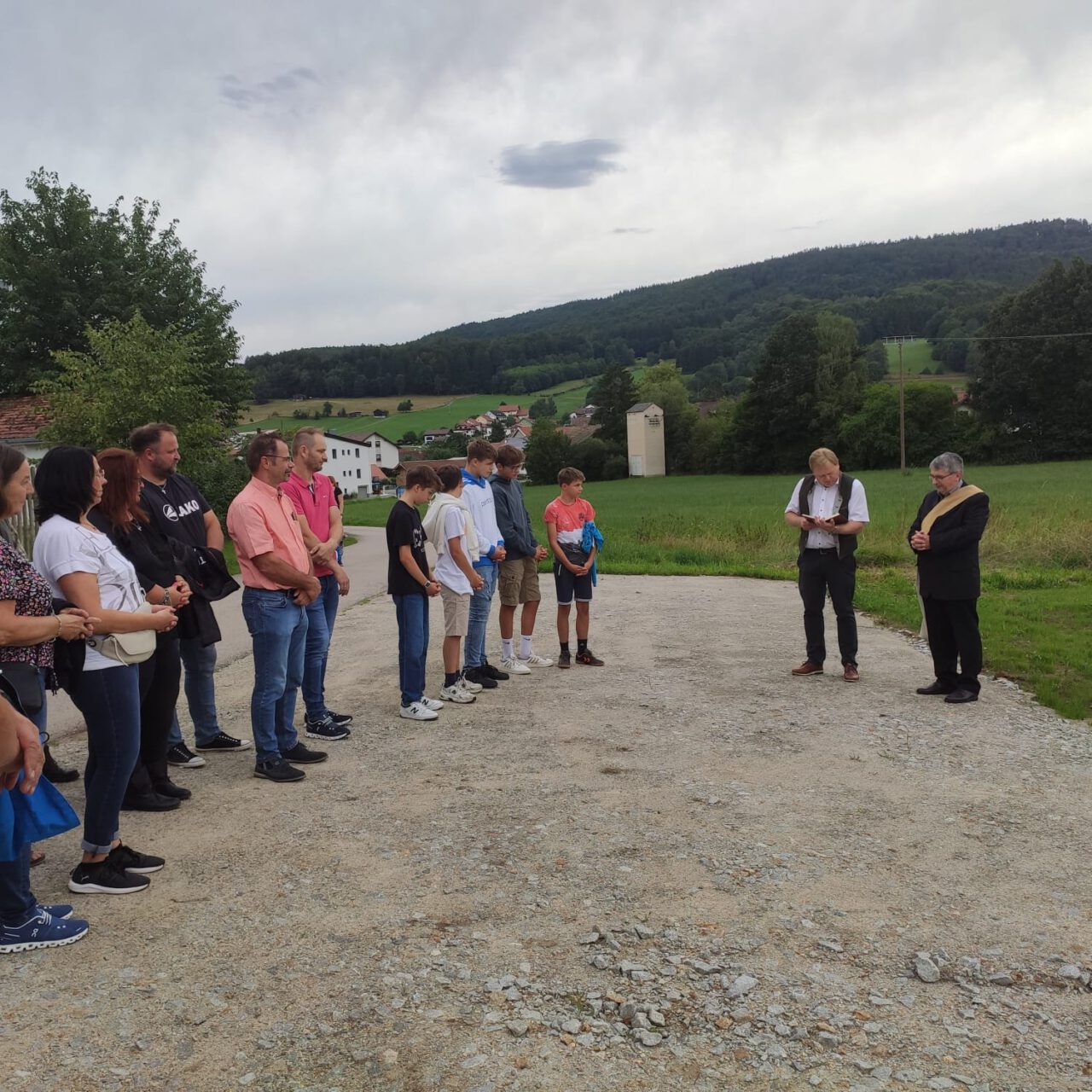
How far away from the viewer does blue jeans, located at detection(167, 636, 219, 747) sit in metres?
6.05

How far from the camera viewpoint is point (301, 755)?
19.2ft

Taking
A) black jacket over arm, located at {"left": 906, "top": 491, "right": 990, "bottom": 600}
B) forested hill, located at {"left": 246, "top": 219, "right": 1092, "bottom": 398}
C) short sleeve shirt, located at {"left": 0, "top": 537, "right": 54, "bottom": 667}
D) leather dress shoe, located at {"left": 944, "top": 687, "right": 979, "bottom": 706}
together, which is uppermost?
forested hill, located at {"left": 246, "top": 219, "right": 1092, "bottom": 398}

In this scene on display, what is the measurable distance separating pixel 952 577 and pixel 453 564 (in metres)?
3.92

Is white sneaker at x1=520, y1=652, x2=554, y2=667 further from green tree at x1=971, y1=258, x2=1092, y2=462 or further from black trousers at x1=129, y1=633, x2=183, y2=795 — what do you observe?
green tree at x1=971, y1=258, x2=1092, y2=462

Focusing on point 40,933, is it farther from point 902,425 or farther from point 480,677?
point 902,425

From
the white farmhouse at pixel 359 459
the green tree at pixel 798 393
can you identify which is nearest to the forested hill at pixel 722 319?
the white farmhouse at pixel 359 459

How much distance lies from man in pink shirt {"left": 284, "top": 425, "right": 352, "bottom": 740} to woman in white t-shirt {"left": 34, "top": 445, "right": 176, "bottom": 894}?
2055 millimetres

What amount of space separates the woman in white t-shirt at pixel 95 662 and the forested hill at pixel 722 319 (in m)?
96.0

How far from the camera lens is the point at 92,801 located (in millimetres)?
4105

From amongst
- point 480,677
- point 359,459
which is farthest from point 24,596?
point 359,459

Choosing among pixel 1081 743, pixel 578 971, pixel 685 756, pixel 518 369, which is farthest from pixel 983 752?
pixel 518 369

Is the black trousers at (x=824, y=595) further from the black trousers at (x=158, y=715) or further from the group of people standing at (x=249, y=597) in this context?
the black trousers at (x=158, y=715)

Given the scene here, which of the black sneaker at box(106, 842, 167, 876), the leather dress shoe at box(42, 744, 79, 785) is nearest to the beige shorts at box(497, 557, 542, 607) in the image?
the leather dress shoe at box(42, 744, 79, 785)

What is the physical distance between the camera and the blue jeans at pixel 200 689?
6.05m
